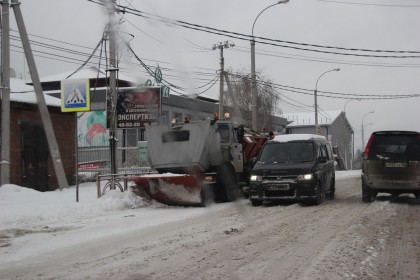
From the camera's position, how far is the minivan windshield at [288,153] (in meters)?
13.6

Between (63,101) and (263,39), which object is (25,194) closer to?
(63,101)

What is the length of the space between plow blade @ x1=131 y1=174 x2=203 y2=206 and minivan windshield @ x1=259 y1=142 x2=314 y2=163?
2478mm

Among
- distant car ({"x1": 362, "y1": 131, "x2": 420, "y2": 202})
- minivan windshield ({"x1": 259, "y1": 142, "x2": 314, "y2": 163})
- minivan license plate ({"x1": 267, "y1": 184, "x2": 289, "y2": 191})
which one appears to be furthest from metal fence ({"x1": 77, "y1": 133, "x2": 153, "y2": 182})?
distant car ({"x1": 362, "y1": 131, "x2": 420, "y2": 202})

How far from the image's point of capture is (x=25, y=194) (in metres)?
15.3

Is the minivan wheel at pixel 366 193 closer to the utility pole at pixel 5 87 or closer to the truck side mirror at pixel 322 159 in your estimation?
the truck side mirror at pixel 322 159

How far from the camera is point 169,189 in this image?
1314 centimetres

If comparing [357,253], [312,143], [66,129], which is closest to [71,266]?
[357,253]

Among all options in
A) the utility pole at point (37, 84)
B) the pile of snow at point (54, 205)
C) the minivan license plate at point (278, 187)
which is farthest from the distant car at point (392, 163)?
the utility pole at point (37, 84)

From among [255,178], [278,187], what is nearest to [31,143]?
[255,178]

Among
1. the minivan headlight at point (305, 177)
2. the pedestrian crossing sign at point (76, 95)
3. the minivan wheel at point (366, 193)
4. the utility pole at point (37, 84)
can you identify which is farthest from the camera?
the pedestrian crossing sign at point (76, 95)

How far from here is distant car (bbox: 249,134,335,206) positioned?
12.6 meters

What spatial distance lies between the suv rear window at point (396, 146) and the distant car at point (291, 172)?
1.54 m

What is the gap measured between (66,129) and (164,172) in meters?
11.5

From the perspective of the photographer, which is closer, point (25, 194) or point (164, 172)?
point (164, 172)
